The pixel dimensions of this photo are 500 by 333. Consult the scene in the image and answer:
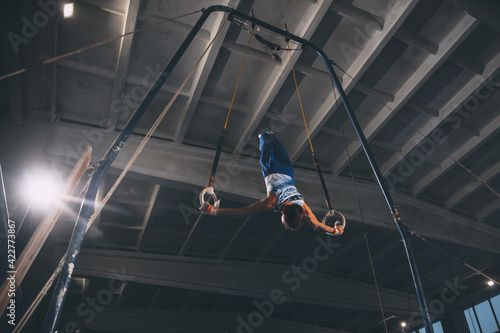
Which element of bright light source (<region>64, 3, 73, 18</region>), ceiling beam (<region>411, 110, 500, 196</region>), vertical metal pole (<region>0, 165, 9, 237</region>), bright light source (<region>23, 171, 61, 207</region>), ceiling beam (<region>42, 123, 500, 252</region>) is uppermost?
bright light source (<region>64, 3, 73, 18</region>)

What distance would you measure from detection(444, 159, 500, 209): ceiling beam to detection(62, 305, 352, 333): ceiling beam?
415 inches

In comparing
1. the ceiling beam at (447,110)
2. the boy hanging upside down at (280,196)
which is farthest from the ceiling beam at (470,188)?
the boy hanging upside down at (280,196)

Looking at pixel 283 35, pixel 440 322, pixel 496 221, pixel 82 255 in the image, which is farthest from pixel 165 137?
pixel 440 322

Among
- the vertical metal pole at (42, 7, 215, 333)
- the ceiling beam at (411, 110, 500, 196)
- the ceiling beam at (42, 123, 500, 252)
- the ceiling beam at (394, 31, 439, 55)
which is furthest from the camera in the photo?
the ceiling beam at (411, 110, 500, 196)

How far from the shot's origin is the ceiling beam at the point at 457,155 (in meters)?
8.04

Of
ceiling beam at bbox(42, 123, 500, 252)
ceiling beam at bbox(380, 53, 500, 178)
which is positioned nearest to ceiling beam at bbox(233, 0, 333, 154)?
ceiling beam at bbox(42, 123, 500, 252)

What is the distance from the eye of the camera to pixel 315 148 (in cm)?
901

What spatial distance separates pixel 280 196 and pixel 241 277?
7.87 m

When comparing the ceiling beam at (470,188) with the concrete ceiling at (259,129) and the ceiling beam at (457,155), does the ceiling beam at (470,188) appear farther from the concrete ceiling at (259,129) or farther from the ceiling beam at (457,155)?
the ceiling beam at (457,155)

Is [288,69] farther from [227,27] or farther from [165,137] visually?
[165,137]

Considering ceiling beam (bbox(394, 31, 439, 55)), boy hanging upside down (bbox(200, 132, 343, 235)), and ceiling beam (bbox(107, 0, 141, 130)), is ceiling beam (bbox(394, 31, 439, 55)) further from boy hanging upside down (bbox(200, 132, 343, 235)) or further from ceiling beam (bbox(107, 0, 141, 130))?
ceiling beam (bbox(107, 0, 141, 130))

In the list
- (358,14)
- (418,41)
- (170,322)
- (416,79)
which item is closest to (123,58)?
(358,14)

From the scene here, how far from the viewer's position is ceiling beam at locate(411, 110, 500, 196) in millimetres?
8039

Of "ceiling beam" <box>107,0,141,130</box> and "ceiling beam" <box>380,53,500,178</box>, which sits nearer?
"ceiling beam" <box>107,0,141,130</box>
